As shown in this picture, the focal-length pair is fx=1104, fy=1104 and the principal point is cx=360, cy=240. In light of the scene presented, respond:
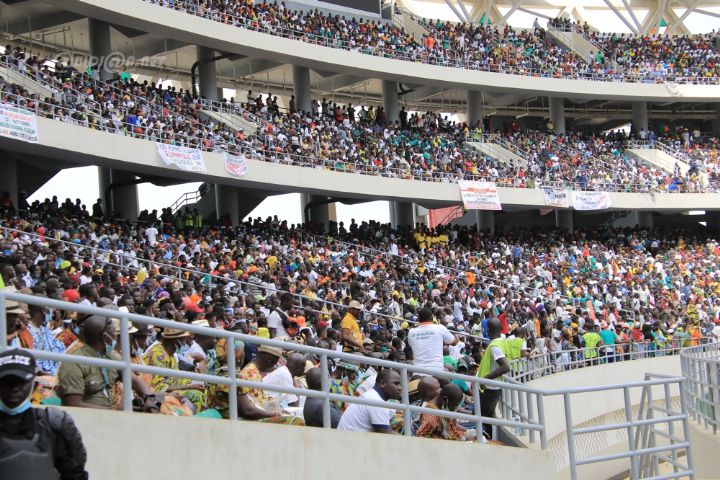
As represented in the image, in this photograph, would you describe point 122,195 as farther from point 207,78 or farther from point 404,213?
point 404,213

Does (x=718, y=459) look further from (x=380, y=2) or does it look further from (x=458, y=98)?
(x=458, y=98)

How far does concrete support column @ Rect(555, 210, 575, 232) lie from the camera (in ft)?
130

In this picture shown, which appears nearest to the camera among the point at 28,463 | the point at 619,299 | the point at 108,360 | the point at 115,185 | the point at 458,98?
the point at 28,463

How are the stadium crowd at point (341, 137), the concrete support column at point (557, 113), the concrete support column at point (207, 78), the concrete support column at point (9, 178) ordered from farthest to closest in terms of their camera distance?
the concrete support column at point (557, 113), the concrete support column at point (207, 78), the concrete support column at point (9, 178), the stadium crowd at point (341, 137)

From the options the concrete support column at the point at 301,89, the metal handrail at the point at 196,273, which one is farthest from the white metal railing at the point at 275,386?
the concrete support column at the point at 301,89

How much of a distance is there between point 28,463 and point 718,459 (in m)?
9.87

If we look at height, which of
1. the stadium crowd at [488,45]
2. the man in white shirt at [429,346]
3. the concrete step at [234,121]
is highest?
the stadium crowd at [488,45]

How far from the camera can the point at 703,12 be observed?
49.1 meters

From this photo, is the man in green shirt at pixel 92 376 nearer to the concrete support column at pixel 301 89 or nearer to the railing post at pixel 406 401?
the railing post at pixel 406 401

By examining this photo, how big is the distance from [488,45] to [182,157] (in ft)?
56.7

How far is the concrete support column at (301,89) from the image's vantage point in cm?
3462

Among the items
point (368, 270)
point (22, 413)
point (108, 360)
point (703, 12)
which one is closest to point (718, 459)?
point (108, 360)

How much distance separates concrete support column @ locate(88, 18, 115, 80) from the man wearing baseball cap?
24375mm

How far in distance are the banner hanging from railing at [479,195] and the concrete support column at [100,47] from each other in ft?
37.6
